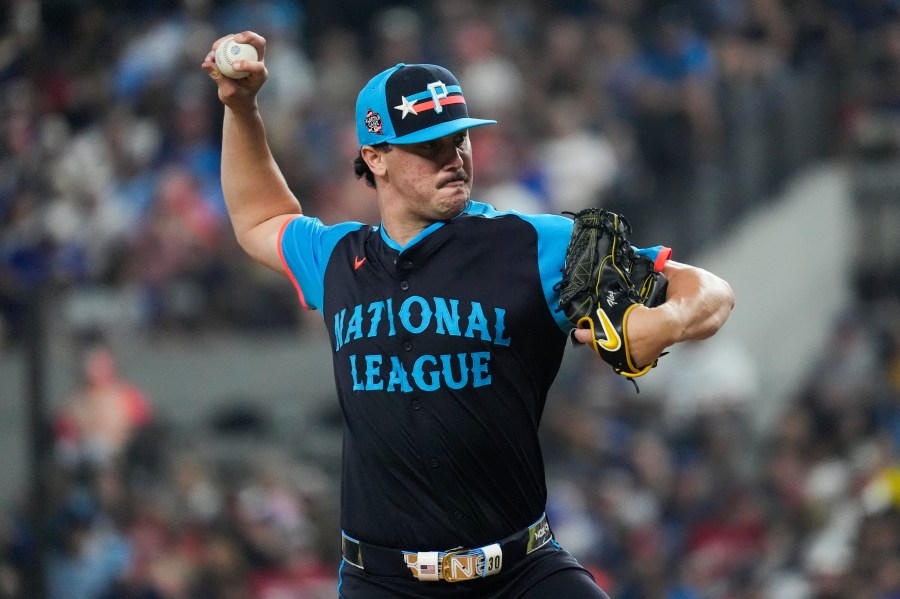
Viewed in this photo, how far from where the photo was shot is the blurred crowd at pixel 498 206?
9.44 metres

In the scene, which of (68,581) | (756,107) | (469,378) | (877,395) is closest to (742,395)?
(877,395)

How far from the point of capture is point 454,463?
4.02 m

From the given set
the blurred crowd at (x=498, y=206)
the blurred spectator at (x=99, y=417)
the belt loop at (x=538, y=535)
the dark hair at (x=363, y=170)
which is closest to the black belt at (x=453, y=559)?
the belt loop at (x=538, y=535)

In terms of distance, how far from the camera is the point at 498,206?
1159 centimetres

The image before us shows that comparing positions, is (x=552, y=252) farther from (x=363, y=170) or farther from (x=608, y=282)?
(x=363, y=170)

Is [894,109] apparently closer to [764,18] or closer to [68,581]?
[764,18]

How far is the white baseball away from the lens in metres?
4.62

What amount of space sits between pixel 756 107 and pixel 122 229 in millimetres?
5478

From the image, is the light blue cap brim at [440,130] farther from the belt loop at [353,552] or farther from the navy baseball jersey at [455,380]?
the belt loop at [353,552]

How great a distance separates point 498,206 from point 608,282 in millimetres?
7903

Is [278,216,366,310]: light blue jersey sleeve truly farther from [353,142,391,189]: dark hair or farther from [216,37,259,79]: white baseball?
[216,37,259,79]: white baseball

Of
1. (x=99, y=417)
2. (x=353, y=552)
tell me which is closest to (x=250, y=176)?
(x=353, y=552)

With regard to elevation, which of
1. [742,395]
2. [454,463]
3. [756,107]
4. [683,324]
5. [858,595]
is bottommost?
[858,595]

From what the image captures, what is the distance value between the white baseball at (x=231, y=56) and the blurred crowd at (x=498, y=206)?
4.98 meters
